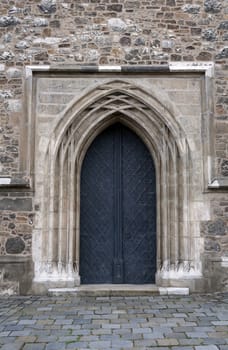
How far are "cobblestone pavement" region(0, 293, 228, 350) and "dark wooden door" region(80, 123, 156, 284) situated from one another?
820 millimetres

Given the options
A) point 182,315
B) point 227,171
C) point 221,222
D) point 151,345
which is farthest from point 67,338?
point 227,171

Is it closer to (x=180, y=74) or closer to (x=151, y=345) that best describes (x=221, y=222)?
(x=180, y=74)

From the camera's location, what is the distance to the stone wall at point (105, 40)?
6.73 m

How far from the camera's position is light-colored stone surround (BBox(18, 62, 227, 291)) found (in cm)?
646

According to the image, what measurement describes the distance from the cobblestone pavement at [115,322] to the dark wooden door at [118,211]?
2.69 ft

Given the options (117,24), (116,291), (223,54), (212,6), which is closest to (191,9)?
(212,6)

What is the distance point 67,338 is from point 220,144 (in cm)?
410

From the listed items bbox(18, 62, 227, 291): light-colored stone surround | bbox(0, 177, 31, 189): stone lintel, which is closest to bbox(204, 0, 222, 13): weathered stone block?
bbox(18, 62, 227, 291): light-colored stone surround

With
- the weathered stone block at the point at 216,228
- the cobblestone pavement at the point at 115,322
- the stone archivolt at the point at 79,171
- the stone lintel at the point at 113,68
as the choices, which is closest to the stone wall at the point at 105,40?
the stone lintel at the point at 113,68

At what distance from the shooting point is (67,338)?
13.1 feet

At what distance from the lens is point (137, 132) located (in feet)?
23.2

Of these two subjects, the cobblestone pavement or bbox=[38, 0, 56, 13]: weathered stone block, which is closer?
the cobblestone pavement

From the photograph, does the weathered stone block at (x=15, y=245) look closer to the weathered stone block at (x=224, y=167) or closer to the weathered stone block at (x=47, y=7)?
the weathered stone block at (x=224, y=167)

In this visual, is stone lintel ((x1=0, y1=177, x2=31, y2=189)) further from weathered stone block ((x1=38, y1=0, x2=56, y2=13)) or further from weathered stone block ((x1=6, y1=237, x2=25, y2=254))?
weathered stone block ((x1=38, y1=0, x2=56, y2=13))
